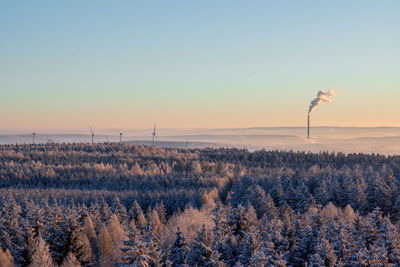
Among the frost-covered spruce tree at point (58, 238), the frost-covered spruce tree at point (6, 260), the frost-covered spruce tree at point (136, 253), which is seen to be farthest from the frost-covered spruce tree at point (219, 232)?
the frost-covered spruce tree at point (6, 260)

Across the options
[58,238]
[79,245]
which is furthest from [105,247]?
[58,238]

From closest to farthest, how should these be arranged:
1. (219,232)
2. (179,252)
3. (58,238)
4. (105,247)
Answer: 1. (179,252)
2. (219,232)
3. (58,238)
4. (105,247)

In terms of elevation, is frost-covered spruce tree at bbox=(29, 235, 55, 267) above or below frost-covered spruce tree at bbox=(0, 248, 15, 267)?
above

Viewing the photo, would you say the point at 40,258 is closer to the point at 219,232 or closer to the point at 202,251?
the point at 202,251

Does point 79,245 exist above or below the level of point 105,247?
above

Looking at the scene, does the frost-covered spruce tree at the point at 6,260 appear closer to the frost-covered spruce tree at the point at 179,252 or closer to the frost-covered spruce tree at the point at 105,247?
the frost-covered spruce tree at the point at 105,247

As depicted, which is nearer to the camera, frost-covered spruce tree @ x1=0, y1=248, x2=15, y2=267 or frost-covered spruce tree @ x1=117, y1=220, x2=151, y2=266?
frost-covered spruce tree @ x1=117, y1=220, x2=151, y2=266

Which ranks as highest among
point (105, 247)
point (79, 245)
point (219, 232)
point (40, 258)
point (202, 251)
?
point (219, 232)

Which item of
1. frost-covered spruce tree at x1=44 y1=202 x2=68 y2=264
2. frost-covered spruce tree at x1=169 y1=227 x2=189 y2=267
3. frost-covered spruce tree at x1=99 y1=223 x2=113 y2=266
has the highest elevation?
frost-covered spruce tree at x1=169 y1=227 x2=189 y2=267

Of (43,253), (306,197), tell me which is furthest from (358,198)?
(43,253)

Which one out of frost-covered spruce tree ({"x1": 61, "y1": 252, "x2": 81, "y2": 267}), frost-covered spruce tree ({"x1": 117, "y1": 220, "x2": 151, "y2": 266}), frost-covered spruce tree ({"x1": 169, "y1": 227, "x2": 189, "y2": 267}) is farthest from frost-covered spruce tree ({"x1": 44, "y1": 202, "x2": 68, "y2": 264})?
frost-covered spruce tree ({"x1": 117, "y1": 220, "x2": 151, "y2": 266})

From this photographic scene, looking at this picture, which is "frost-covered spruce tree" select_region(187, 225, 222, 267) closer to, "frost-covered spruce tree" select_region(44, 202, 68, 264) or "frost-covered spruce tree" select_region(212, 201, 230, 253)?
"frost-covered spruce tree" select_region(212, 201, 230, 253)

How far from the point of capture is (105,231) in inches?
3809

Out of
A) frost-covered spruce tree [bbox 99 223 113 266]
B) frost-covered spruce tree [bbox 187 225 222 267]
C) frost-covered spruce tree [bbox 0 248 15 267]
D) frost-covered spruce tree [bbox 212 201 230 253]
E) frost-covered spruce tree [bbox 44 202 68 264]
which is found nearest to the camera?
frost-covered spruce tree [bbox 187 225 222 267]
